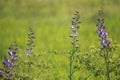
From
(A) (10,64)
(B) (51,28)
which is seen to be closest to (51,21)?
(B) (51,28)

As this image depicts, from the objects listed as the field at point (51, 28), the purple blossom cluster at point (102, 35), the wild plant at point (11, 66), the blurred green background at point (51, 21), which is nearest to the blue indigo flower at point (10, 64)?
the wild plant at point (11, 66)

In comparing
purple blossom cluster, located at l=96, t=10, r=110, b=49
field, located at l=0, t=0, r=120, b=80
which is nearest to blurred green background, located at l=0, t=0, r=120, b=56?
field, located at l=0, t=0, r=120, b=80

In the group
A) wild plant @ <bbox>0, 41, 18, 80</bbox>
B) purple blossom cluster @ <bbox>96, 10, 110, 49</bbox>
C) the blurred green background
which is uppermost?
the blurred green background

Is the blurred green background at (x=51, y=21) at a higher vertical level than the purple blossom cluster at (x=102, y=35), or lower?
higher

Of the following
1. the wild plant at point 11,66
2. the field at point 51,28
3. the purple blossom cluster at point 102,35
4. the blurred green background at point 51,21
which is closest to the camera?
the wild plant at point 11,66

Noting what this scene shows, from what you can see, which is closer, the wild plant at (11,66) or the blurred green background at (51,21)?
the wild plant at (11,66)

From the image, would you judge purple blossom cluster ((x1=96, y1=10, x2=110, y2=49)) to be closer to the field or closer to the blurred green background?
the field

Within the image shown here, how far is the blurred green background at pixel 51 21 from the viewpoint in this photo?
39.2 ft

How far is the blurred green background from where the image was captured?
11953 millimetres

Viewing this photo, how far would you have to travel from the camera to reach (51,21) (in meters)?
16.7

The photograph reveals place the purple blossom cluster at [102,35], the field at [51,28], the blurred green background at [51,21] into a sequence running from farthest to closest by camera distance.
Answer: the blurred green background at [51,21], the field at [51,28], the purple blossom cluster at [102,35]

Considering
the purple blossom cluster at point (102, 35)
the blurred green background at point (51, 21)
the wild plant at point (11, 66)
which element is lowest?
the wild plant at point (11, 66)

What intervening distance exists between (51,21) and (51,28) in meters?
1.68

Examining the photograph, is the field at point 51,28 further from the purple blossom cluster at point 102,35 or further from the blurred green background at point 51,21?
the purple blossom cluster at point 102,35
